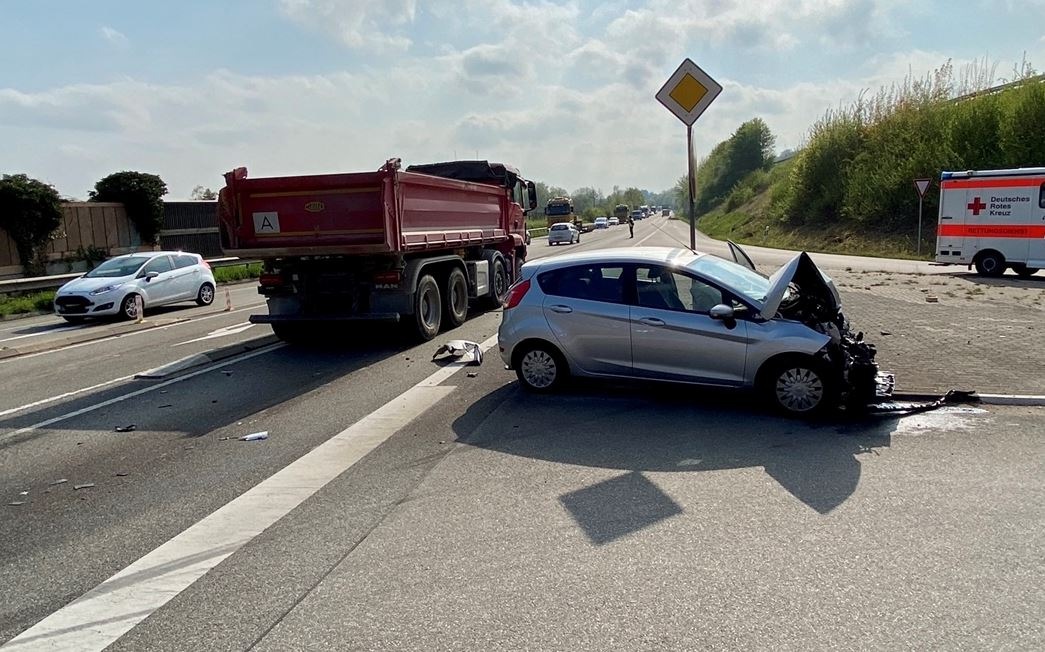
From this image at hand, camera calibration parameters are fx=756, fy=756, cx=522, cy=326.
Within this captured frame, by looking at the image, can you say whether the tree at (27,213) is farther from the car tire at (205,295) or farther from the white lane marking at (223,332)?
the white lane marking at (223,332)

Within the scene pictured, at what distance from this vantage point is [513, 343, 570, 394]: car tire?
7.98 m

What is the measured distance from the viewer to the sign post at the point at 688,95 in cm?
966

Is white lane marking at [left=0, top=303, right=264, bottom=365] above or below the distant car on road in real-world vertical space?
below

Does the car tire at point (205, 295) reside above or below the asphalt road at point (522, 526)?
above

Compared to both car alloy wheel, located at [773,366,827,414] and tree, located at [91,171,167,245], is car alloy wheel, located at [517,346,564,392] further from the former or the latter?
tree, located at [91,171,167,245]

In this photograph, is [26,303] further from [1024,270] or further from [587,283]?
[1024,270]

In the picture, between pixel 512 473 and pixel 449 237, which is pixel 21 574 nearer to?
pixel 512 473

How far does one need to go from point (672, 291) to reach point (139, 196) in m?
30.6

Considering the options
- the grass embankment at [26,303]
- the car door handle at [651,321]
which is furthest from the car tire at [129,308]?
the car door handle at [651,321]

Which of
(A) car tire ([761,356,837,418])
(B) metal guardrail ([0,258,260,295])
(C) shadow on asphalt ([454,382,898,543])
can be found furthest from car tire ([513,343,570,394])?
(B) metal guardrail ([0,258,260,295])

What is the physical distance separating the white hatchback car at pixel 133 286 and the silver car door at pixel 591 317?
13152mm

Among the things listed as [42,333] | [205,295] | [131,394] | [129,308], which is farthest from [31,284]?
[131,394]

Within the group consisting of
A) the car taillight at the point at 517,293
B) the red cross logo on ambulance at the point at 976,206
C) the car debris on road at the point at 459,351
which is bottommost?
the car debris on road at the point at 459,351

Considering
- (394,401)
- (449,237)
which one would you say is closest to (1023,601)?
(394,401)
